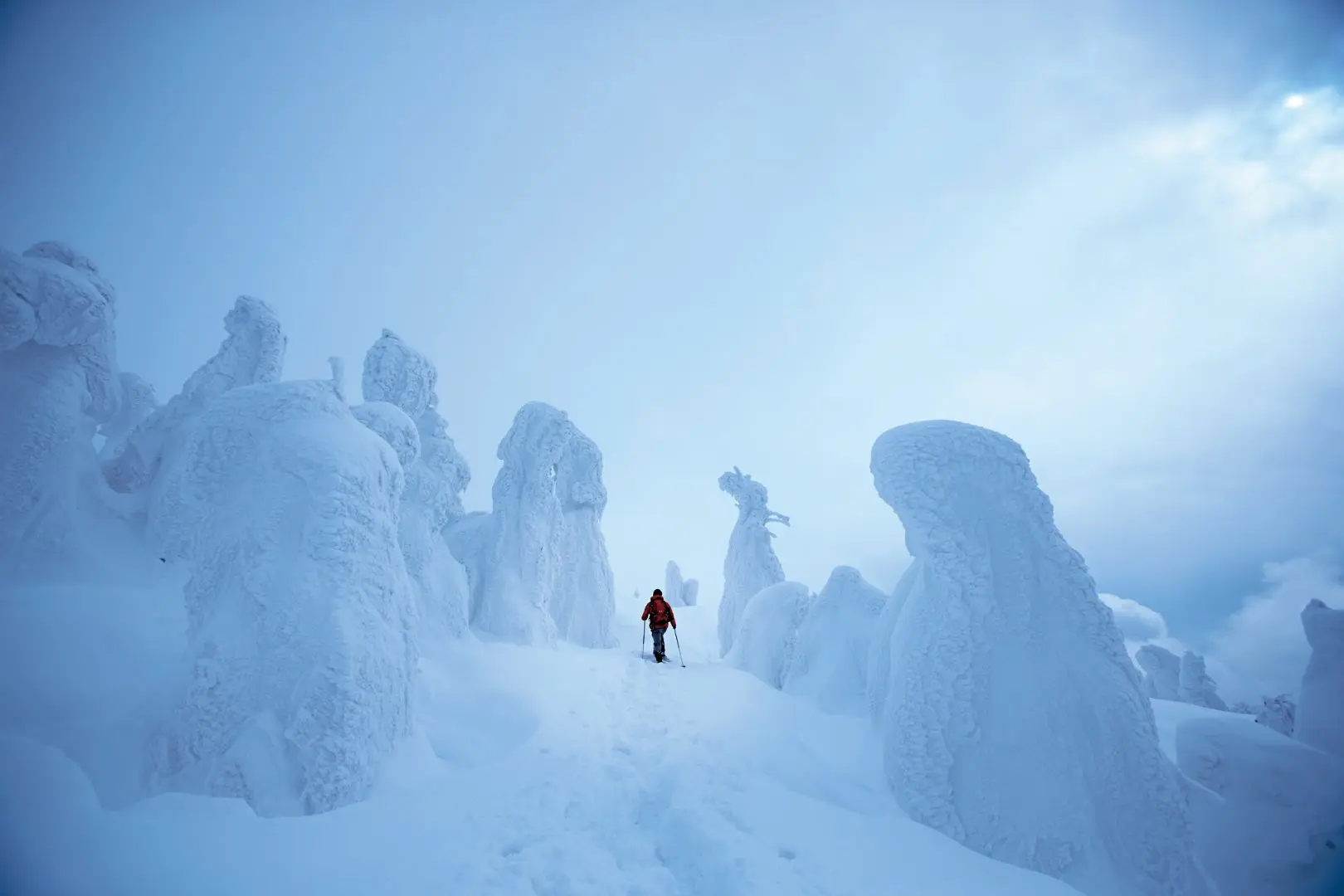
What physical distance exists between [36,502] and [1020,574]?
1545 centimetres

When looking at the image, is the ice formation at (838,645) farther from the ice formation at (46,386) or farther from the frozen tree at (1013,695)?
the ice formation at (46,386)

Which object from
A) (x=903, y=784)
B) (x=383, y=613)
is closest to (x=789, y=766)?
(x=903, y=784)

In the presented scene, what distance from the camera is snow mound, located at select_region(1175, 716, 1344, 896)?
6.63m

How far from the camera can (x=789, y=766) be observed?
273 inches

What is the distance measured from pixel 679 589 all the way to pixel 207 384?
40.4 metres

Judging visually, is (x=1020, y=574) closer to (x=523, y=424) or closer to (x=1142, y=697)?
(x=1142, y=697)

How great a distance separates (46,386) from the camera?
30.7 ft

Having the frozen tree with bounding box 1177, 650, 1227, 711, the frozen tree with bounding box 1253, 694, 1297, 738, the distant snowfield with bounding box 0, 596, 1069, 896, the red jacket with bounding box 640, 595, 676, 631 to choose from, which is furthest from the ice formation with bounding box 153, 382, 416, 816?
the frozen tree with bounding box 1177, 650, 1227, 711

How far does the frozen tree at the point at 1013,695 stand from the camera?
5617mm

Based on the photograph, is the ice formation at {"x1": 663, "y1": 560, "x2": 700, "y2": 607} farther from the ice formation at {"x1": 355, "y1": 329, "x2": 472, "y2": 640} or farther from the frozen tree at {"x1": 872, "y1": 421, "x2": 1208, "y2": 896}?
the frozen tree at {"x1": 872, "y1": 421, "x2": 1208, "y2": 896}

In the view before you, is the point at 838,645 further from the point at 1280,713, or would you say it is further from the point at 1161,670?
the point at 1161,670

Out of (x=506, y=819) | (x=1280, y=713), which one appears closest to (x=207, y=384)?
(x=506, y=819)

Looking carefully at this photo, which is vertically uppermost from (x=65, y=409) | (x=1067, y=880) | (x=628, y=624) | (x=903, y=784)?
(x=65, y=409)

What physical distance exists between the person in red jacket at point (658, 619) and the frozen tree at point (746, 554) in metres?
10.9
